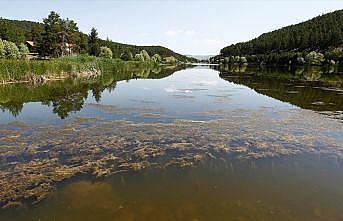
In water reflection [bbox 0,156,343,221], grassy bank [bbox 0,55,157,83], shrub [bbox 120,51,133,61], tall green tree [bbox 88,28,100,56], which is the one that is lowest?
water reflection [bbox 0,156,343,221]

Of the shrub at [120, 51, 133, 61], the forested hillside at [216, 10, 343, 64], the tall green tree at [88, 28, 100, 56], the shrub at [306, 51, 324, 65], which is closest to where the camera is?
the tall green tree at [88, 28, 100, 56]

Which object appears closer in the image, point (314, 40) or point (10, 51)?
point (10, 51)

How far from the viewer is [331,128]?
13.8 meters

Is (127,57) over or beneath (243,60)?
over

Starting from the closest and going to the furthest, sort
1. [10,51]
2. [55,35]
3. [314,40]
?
1. [10,51]
2. [55,35]
3. [314,40]

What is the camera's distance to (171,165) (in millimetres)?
9352

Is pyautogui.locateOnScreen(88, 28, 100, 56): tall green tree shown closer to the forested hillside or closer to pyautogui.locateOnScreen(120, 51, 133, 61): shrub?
pyautogui.locateOnScreen(120, 51, 133, 61): shrub

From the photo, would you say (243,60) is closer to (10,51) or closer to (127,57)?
(127,57)

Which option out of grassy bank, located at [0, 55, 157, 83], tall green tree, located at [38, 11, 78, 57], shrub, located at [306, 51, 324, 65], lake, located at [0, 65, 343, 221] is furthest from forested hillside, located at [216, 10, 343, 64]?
lake, located at [0, 65, 343, 221]

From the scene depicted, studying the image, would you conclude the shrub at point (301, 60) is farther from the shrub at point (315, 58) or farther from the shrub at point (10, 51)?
the shrub at point (10, 51)

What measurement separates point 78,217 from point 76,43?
78.6m

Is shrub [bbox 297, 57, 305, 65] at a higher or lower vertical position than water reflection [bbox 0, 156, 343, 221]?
higher

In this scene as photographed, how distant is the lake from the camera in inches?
269

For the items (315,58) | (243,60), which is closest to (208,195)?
(315,58)
